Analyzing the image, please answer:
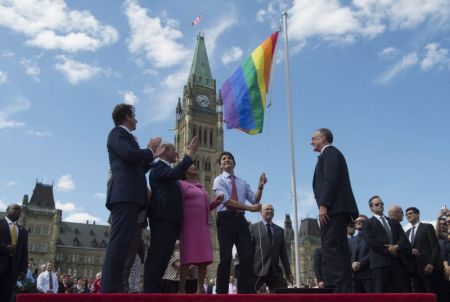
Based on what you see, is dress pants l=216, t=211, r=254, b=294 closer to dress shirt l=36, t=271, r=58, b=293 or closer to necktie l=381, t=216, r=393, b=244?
necktie l=381, t=216, r=393, b=244

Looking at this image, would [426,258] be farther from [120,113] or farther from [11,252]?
[11,252]

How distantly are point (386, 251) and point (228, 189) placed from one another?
3269mm

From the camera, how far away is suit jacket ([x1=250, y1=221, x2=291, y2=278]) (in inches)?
380

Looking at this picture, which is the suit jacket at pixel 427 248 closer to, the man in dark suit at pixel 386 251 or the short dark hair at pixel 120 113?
the man in dark suit at pixel 386 251

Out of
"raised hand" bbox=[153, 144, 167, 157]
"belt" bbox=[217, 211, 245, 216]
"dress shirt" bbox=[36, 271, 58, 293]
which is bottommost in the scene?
"dress shirt" bbox=[36, 271, 58, 293]

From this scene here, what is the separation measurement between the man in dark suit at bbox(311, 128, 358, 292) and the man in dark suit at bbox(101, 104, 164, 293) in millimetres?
2486

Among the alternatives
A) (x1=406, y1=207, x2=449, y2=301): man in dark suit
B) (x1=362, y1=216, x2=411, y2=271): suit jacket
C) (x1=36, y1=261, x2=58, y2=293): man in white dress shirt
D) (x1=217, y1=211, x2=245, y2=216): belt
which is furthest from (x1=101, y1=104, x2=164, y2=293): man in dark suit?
(x1=36, y1=261, x2=58, y2=293): man in white dress shirt

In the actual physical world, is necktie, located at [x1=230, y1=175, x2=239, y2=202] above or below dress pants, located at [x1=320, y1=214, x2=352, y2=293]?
above

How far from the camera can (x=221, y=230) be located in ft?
25.1

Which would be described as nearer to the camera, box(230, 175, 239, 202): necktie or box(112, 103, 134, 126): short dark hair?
box(112, 103, 134, 126): short dark hair

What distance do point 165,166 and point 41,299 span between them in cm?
279

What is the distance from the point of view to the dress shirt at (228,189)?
25.3ft

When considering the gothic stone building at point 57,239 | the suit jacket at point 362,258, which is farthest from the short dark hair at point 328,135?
the gothic stone building at point 57,239

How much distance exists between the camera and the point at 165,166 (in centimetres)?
659
